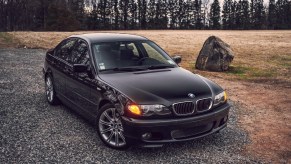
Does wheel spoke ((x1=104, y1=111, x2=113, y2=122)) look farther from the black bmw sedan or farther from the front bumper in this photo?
the front bumper

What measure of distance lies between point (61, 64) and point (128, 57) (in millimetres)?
1675

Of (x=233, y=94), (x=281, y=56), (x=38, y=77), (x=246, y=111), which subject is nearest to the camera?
(x=246, y=111)

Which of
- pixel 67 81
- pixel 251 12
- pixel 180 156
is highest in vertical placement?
pixel 251 12

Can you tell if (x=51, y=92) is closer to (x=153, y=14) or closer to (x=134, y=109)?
Result: (x=134, y=109)

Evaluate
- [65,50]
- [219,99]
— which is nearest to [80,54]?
[65,50]

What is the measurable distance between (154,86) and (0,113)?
3.87 meters

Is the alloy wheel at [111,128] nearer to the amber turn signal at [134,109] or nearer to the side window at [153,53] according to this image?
the amber turn signal at [134,109]

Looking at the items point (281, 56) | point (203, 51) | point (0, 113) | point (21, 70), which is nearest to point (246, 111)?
point (0, 113)

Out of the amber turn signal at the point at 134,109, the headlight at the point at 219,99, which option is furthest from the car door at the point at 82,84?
the headlight at the point at 219,99

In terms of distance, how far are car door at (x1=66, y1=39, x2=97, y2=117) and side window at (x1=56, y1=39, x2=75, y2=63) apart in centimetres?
20

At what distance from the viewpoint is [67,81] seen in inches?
261

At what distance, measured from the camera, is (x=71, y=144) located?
5410 millimetres

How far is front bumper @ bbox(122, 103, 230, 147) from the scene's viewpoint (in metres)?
4.62

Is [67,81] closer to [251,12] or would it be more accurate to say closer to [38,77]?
[38,77]
